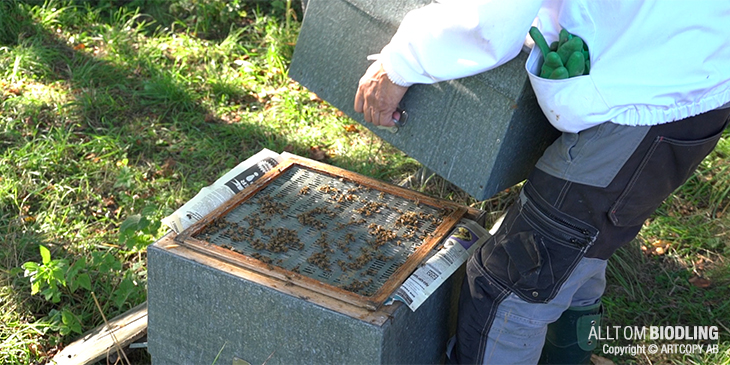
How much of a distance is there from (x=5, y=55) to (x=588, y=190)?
374 cm

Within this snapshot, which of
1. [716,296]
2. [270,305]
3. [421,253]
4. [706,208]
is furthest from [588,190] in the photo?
[706,208]

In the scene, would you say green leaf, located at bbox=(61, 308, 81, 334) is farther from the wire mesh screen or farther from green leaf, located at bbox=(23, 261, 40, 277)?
the wire mesh screen

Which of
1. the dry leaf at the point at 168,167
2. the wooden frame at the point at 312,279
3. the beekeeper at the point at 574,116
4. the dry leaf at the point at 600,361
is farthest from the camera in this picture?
the dry leaf at the point at 168,167

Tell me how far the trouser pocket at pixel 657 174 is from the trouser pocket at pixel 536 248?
12 cm

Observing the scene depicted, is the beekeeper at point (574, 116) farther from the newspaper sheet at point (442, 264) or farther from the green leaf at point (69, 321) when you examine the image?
the green leaf at point (69, 321)

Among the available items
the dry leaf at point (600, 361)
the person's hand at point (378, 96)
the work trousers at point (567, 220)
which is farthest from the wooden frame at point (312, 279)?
the dry leaf at point (600, 361)

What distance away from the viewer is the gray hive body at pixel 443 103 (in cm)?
211

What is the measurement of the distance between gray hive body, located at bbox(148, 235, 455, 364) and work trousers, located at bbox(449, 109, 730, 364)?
21 cm

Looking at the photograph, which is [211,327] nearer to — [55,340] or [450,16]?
[55,340]

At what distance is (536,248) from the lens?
2076mm

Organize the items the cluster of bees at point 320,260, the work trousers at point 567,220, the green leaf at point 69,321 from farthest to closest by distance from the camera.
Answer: the green leaf at point 69,321, the cluster of bees at point 320,260, the work trousers at point 567,220

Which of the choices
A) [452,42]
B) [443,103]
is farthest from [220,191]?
[452,42]

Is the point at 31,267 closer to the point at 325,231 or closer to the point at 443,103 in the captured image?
the point at 325,231

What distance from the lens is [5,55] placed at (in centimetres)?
436
